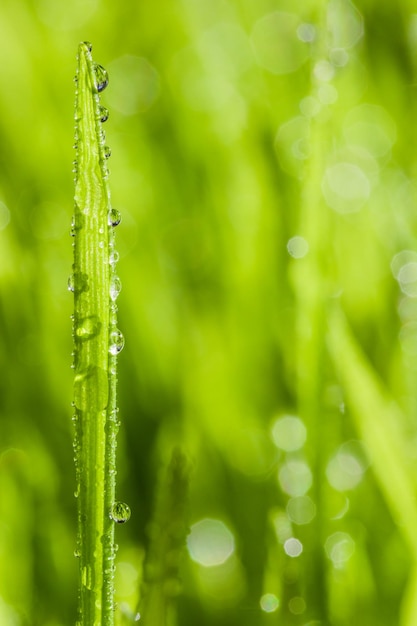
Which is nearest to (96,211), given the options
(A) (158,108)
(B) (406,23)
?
(A) (158,108)

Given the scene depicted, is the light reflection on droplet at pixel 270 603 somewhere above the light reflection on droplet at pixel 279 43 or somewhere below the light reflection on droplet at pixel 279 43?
below

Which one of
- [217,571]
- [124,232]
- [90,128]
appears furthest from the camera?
[124,232]

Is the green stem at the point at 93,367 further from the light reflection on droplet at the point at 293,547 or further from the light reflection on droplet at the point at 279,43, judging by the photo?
the light reflection on droplet at the point at 279,43

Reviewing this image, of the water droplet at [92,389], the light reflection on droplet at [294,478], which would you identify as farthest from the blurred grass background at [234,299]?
the water droplet at [92,389]

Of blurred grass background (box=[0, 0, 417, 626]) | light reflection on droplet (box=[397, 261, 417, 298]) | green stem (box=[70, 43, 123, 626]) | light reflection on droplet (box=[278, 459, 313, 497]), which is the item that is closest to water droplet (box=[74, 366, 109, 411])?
green stem (box=[70, 43, 123, 626])

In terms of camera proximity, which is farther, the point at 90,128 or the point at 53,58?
the point at 53,58

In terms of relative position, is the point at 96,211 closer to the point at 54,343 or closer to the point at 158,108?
the point at 54,343

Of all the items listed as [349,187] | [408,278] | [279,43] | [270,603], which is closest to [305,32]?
[279,43]

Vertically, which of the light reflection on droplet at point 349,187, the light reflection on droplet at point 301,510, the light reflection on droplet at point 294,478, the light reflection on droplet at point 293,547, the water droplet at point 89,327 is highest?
the light reflection on droplet at point 349,187
